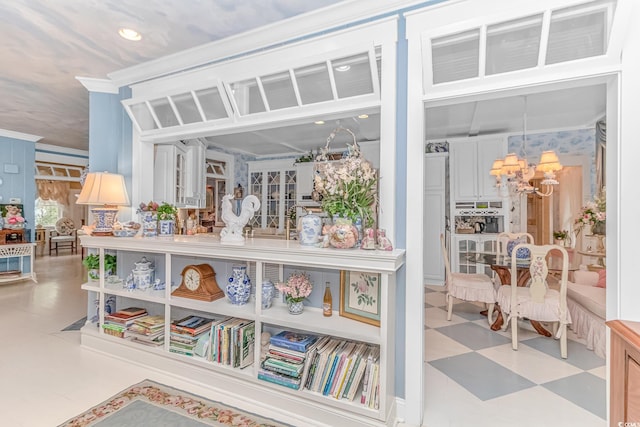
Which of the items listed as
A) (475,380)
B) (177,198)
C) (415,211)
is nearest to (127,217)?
(177,198)

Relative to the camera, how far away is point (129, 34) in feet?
8.09

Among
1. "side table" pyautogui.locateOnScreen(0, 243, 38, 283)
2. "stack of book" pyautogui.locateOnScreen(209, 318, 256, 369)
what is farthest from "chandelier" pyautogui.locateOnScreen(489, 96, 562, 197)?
"side table" pyautogui.locateOnScreen(0, 243, 38, 283)

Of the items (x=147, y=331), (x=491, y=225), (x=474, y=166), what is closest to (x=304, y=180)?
(x=474, y=166)

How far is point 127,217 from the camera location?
3219mm

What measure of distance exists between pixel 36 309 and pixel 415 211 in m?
4.89

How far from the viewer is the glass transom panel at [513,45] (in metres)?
1.71

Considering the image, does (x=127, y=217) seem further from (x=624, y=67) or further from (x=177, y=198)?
(x=624, y=67)

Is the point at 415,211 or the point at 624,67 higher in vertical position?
the point at 624,67

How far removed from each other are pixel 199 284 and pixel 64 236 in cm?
958

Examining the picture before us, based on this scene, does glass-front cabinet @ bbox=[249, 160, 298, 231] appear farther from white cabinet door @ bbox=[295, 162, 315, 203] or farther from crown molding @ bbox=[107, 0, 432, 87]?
crown molding @ bbox=[107, 0, 432, 87]

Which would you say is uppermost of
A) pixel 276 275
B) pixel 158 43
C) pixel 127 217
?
pixel 158 43

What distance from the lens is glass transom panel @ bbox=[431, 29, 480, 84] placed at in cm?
184

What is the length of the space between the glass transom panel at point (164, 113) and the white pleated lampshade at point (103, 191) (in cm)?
66

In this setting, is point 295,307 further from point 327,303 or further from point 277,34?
point 277,34
